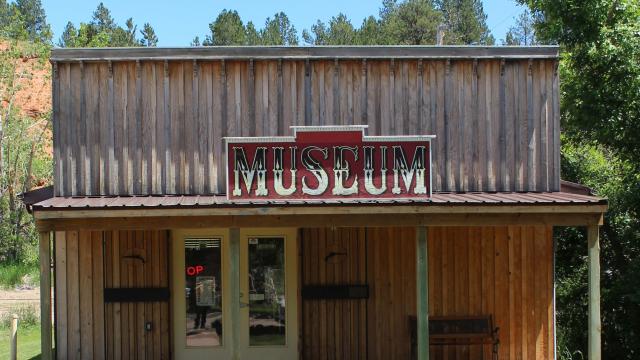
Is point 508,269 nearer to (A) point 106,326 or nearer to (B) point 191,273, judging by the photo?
(B) point 191,273

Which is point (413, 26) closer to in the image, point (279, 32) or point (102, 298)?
point (279, 32)

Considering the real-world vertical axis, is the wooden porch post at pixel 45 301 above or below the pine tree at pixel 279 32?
below

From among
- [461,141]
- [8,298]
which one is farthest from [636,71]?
[8,298]

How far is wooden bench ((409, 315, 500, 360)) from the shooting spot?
436 inches

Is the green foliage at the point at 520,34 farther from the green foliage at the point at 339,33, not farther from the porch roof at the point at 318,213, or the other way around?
the porch roof at the point at 318,213

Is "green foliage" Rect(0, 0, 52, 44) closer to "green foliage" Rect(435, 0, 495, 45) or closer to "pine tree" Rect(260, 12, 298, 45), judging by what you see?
"pine tree" Rect(260, 12, 298, 45)

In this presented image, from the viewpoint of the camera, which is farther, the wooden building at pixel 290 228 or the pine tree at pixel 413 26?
the pine tree at pixel 413 26

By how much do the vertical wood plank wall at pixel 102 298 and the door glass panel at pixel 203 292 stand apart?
34 centimetres

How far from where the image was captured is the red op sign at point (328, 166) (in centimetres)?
977

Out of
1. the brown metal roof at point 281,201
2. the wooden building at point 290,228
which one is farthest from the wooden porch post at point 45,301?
the wooden building at point 290,228

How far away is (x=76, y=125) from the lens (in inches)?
429

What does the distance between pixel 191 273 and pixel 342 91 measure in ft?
11.5

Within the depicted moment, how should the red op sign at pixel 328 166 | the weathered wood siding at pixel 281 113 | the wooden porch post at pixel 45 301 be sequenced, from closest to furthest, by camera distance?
the wooden porch post at pixel 45 301
the red op sign at pixel 328 166
the weathered wood siding at pixel 281 113

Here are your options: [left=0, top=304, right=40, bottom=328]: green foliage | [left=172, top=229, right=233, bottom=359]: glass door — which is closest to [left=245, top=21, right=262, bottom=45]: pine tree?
[left=0, top=304, right=40, bottom=328]: green foliage
